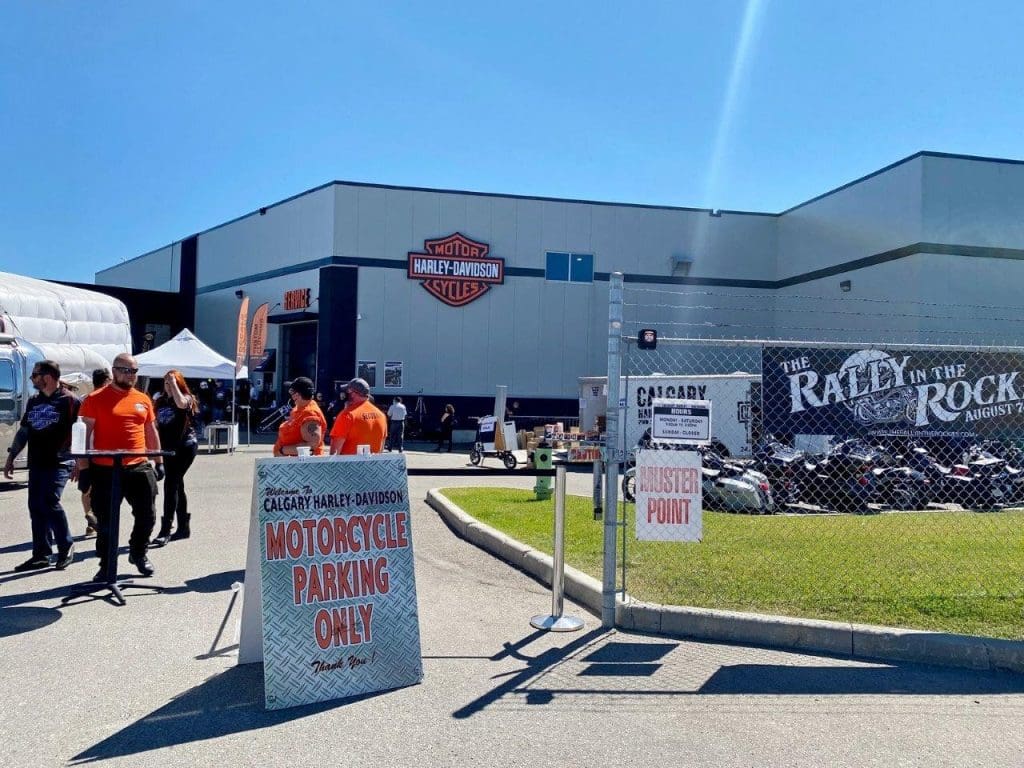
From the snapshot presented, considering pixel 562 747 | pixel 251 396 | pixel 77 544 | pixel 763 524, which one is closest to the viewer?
pixel 562 747

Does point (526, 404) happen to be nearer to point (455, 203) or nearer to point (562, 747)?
point (455, 203)

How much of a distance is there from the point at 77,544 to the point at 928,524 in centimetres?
1063

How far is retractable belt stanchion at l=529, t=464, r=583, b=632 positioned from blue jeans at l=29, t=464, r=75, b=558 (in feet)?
14.7

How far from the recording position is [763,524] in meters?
10.8

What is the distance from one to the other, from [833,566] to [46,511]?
7295 millimetres

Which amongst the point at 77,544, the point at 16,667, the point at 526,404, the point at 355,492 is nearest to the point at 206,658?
the point at 16,667

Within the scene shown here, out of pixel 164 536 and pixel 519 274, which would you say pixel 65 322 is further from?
pixel 519 274

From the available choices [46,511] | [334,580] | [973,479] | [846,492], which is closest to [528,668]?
[334,580]

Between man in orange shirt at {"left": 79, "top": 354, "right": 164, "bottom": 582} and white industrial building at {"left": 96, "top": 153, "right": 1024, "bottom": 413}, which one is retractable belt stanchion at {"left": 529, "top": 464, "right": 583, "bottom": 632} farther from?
white industrial building at {"left": 96, "top": 153, "right": 1024, "bottom": 413}

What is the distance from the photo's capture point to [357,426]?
305 inches

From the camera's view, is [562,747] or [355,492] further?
[355,492]

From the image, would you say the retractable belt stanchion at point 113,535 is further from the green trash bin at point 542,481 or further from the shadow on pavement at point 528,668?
the green trash bin at point 542,481

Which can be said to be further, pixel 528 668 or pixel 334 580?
pixel 528 668

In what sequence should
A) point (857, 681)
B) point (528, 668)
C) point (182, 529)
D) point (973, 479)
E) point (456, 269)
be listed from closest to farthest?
1. point (857, 681)
2. point (528, 668)
3. point (182, 529)
4. point (973, 479)
5. point (456, 269)
